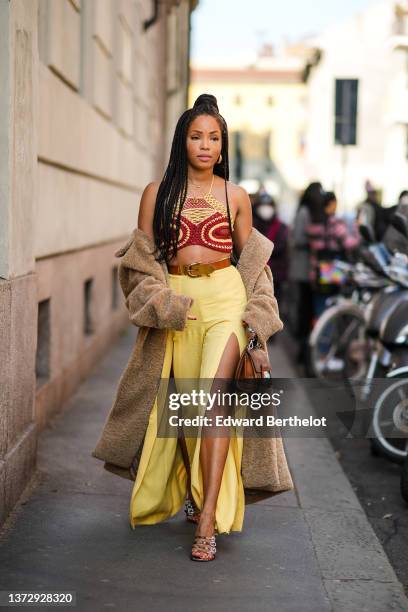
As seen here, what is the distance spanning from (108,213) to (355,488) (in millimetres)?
6216

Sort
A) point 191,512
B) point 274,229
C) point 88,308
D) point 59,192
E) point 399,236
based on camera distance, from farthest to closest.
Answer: point 274,229 → point 88,308 → point 59,192 → point 399,236 → point 191,512

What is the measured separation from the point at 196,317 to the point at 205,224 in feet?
1.37

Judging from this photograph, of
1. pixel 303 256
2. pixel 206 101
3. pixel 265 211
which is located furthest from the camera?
pixel 265 211

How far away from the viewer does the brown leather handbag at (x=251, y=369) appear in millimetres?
5254

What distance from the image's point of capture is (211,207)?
5355 mm

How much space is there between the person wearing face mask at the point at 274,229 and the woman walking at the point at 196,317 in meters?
8.58

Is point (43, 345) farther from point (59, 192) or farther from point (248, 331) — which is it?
point (248, 331)

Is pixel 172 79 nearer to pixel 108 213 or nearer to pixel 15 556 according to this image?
pixel 108 213

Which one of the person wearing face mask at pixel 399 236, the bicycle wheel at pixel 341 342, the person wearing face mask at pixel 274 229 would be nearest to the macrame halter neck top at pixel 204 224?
the person wearing face mask at pixel 399 236

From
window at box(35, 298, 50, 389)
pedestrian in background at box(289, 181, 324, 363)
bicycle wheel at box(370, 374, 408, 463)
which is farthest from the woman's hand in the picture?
pedestrian in background at box(289, 181, 324, 363)

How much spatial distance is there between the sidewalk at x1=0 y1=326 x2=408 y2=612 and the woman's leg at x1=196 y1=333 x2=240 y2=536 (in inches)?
7.9

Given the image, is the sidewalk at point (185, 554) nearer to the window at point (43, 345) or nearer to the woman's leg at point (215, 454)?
the woman's leg at point (215, 454)

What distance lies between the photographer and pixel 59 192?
8.79m

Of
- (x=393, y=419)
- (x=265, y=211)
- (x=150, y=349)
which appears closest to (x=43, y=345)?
(x=393, y=419)
